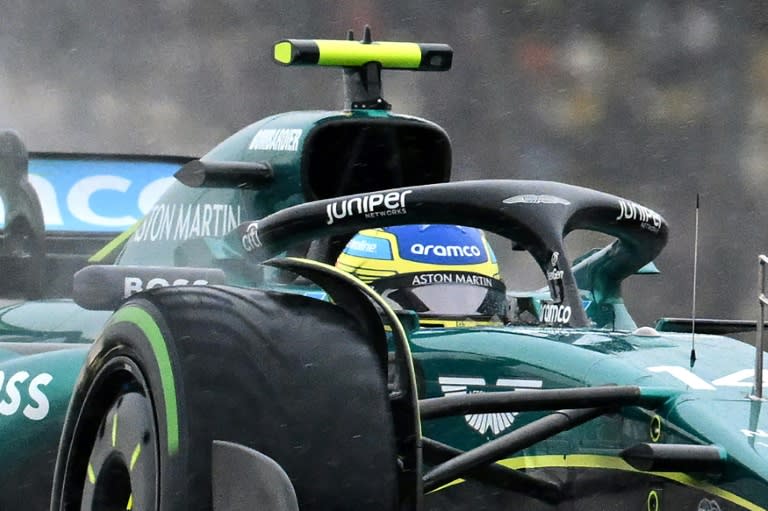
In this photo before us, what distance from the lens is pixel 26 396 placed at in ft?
12.1

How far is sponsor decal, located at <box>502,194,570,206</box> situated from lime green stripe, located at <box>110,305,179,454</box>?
107cm

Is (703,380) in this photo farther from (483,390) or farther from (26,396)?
(26,396)

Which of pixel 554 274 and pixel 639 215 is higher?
pixel 639 215

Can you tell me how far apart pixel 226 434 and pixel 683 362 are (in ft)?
3.47

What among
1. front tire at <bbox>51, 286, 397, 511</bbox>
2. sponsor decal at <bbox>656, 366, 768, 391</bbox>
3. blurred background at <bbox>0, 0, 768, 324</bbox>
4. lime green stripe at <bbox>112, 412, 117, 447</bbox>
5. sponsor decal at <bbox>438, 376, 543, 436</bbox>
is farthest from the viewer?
blurred background at <bbox>0, 0, 768, 324</bbox>

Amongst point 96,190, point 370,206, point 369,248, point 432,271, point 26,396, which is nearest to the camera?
point 370,206

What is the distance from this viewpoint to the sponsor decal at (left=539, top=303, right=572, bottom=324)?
11.5 feet

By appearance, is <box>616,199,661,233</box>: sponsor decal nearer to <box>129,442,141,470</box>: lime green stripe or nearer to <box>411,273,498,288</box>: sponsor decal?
<box>411,273,498,288</box>: sponsor decal

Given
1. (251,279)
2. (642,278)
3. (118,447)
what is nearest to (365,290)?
(118,447)

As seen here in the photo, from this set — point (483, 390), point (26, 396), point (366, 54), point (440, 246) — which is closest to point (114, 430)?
point (483, 390)

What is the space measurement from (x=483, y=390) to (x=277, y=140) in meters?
1.84

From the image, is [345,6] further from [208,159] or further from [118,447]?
[118,447]

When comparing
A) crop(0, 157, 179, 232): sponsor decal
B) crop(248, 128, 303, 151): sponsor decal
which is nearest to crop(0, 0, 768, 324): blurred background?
crop(0, 157, 179, 232): sponsor decal

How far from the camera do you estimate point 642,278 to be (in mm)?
10039
